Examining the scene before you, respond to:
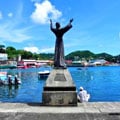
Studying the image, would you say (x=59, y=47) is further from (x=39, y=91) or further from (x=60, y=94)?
(x=39, y=91)

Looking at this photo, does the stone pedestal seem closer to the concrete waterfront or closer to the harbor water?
the concrete waterfront

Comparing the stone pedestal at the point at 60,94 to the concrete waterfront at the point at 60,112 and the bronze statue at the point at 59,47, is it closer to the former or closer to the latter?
the concrete waterfront at the point at 60,112

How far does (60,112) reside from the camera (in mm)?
13047

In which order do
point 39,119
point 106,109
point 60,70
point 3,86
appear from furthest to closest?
point 3,86
point 60,70
point 106,109
point 39,119

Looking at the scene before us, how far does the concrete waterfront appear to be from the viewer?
12469 mm

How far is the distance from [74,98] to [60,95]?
60 centimetres

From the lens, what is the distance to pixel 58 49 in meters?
16.4

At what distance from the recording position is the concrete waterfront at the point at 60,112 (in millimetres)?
12469

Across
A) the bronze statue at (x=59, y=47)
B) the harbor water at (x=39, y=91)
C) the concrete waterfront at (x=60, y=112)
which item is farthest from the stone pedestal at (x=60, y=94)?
the harbor water at (x=39, y=91)

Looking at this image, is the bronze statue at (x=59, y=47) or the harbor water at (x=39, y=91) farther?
the harbor water at (x=39, y=91)

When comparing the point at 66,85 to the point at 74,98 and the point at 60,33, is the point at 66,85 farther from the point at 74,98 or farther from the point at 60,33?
the point at 60,33

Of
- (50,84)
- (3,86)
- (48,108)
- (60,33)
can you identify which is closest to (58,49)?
(60,33)

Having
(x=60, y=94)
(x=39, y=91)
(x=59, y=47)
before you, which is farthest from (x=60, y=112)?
(x=39, y=91)

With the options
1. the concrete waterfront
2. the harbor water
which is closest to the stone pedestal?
the concrete waterfront
